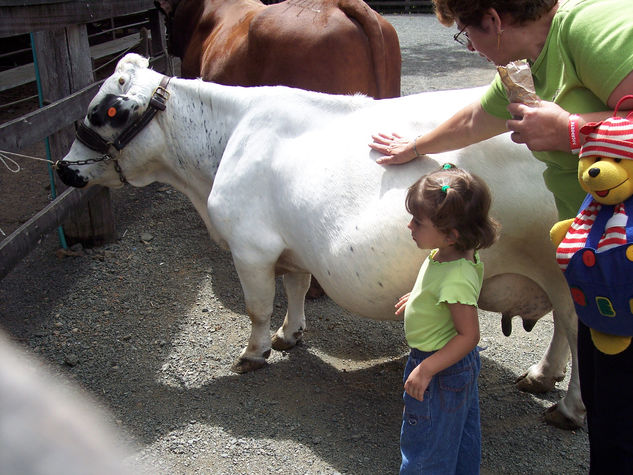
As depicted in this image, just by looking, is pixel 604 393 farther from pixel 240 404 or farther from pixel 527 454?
pixel 240 404

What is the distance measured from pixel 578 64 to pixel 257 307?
2.09 m

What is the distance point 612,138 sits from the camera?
1658mm

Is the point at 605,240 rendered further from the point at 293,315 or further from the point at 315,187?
the point at 293,315

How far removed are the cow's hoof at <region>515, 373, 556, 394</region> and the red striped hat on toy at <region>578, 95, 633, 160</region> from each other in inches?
73.7

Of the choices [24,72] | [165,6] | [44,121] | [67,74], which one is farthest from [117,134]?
[24,72]

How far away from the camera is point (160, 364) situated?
3586 mm

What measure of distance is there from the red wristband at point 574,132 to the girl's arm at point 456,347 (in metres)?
0.58

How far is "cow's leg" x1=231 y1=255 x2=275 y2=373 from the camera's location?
10.6 ft

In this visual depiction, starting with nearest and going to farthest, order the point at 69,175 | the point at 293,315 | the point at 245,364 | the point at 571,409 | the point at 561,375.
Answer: the point at 571,409 → the point at 561,375 → the point at 245,364 → the point at 69,175 → the point at 293,315

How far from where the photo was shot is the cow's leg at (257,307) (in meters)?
3.24

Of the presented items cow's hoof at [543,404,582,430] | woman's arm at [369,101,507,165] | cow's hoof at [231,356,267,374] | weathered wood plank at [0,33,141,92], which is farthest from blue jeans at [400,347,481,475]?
weathered wood plank at [0,33,141,92]

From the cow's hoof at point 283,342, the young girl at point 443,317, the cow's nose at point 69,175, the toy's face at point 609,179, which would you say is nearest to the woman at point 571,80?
the toy's face at point 609,179

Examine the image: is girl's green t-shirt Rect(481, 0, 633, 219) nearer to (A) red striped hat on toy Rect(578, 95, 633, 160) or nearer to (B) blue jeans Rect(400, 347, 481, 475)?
(A) red striped hat on toy Rect(578, 95, 633, 160)

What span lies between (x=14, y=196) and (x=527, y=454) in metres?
4.81
